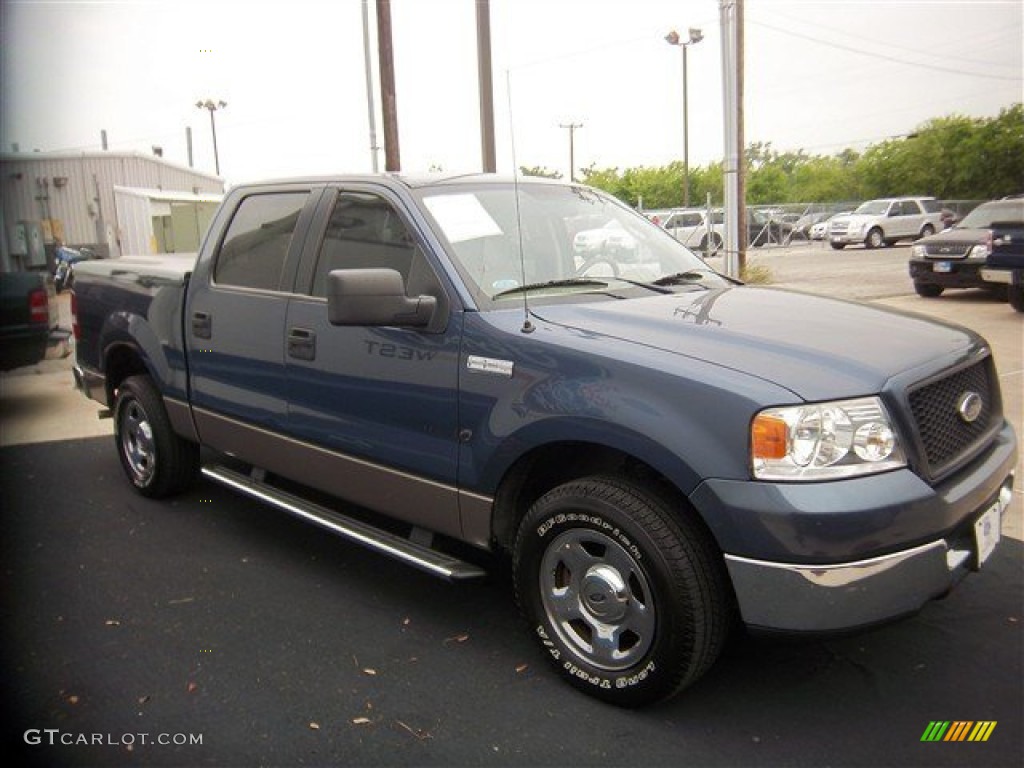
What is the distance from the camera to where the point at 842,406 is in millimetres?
2549

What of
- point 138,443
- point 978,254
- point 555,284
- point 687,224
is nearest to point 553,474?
point 555,284

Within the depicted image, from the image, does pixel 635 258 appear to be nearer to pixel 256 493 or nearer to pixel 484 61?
pixel 256 493

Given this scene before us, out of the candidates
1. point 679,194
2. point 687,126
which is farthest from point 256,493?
point 679,194

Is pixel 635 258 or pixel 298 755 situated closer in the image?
pixel 298 755

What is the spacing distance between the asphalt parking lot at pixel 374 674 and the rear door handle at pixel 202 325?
1059 mm

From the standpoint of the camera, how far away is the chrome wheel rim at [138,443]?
16.5ft

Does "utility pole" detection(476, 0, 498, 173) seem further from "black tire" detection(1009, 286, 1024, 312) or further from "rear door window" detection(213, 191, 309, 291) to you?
"rear door window" detection(213, 191, 309, 291)

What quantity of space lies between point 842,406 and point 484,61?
45.2 feet

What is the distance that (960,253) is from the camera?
44.1 feet

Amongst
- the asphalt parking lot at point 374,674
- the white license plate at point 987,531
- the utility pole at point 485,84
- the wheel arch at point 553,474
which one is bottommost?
the asphalt parking lot at point 374,674

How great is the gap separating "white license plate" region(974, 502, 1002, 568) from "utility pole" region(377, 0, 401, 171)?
1440 cm

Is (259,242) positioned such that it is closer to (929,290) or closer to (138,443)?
(138,443)

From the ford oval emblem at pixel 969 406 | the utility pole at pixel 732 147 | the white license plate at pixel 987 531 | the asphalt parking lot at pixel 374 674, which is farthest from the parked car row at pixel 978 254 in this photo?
the white license plate at pixel 987 531

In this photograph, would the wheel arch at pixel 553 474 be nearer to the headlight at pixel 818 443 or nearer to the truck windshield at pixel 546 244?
the headlight at pixel 818 443
